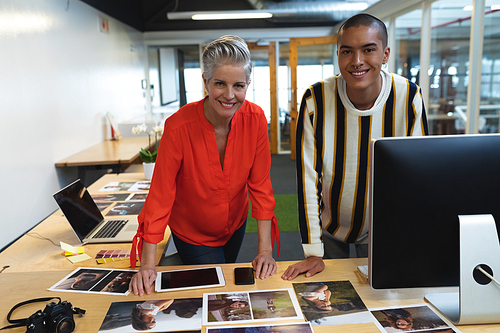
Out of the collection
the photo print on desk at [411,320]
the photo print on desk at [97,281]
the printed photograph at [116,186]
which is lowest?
the photo print on desk at [411,320]

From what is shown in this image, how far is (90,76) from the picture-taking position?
4.80 meters

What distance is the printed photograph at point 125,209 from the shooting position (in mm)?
2327

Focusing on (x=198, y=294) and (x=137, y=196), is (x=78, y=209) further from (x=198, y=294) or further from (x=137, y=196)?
(x=198, y=294)

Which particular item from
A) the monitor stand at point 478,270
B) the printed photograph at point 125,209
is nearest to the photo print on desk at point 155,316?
the monitor stand at point 478,270

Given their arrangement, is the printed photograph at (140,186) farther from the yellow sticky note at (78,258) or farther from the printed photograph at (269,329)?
the printed photograph at (269,329)

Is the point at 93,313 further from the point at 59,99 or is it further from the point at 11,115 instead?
the point at 59,99

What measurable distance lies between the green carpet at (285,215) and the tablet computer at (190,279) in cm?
288

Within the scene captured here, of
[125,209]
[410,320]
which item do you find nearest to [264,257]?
[410,320]

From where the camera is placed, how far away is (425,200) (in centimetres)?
103

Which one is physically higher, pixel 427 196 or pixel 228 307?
pixel 427 196

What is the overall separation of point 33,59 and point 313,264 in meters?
3.26

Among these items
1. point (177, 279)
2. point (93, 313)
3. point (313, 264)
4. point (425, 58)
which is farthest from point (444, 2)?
point (93, 313)

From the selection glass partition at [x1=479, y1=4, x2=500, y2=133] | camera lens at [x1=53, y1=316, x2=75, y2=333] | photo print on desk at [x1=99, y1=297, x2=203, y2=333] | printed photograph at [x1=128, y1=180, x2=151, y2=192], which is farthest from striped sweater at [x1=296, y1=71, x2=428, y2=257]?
glass partition at [x1=479, y1=4, x2=500, y2=133]

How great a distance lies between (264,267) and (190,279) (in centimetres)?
26
